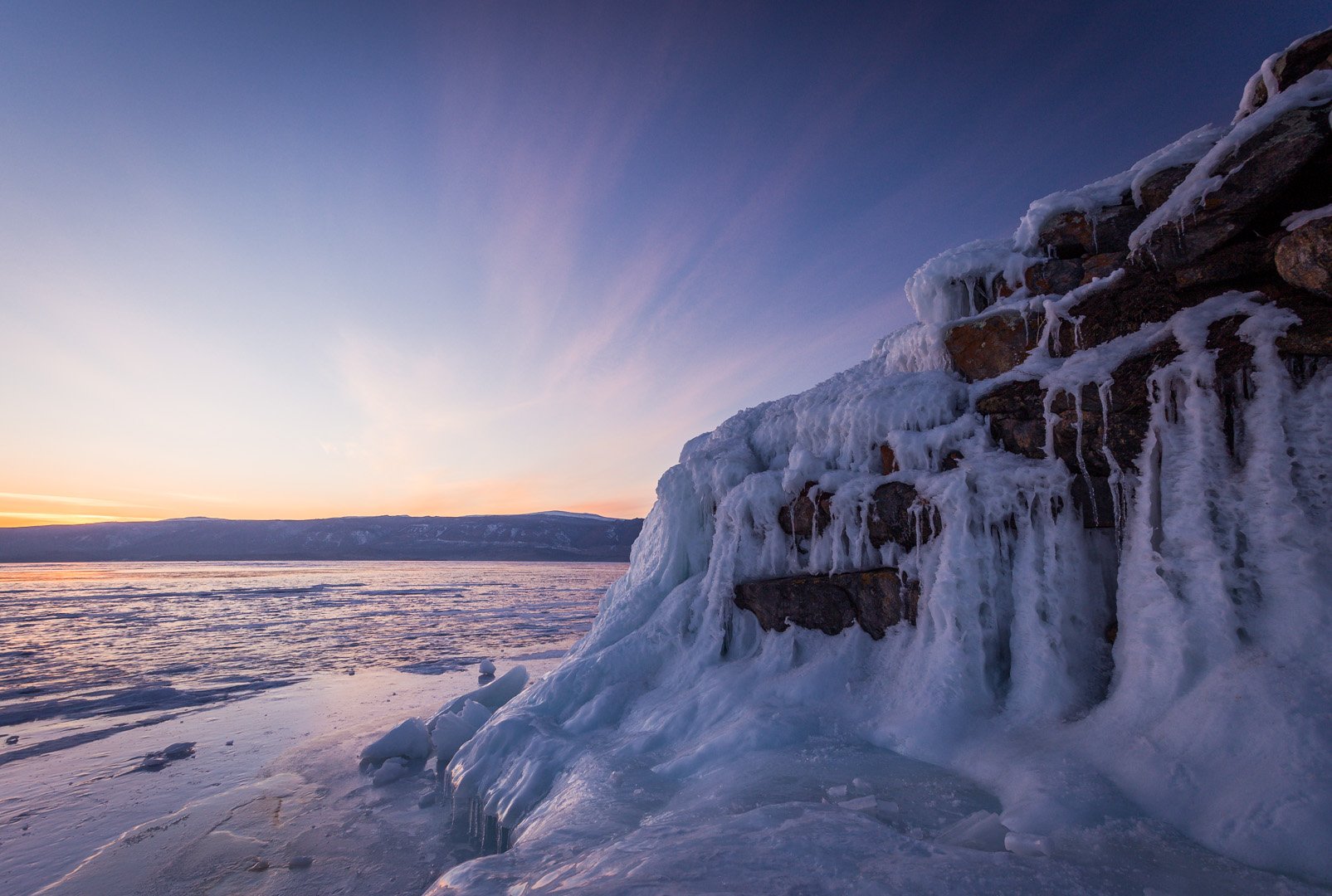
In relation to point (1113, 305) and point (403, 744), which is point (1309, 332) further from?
point (403, 744)

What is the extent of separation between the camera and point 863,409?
8492 mm

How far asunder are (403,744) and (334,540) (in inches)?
5791

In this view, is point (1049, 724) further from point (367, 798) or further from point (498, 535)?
point (498, 535)

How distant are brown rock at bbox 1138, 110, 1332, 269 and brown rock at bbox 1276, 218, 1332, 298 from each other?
1.82ft

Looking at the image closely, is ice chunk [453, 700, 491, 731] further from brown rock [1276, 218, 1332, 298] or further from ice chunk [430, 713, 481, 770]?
brown rock [1276, 218, 1332, 298]

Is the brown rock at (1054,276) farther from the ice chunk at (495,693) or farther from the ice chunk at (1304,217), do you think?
the ice chunk at (495,693)

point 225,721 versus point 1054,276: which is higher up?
point 1054,276

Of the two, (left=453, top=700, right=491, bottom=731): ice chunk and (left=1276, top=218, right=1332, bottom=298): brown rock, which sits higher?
(left=1276, top=218, right=1332, bottom=298): brown rock

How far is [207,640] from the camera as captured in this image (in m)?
19.7

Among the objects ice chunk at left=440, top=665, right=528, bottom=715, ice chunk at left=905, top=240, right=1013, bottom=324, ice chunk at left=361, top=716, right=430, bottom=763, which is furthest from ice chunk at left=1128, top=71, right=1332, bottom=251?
ice chunk at left=361, top=716, right=430, bottom=763

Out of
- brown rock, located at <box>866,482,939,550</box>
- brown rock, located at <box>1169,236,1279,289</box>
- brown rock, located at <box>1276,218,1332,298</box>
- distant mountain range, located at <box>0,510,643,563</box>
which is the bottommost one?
distant mountain range, located at <box>0,510,643,563</box>

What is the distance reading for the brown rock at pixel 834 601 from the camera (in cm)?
718

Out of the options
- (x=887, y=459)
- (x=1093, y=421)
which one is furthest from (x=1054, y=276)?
(x=887, y=459)

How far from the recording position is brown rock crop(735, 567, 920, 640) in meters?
7.18
